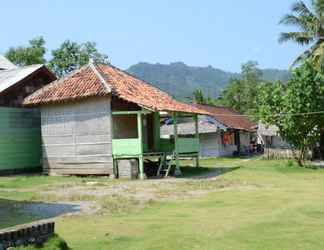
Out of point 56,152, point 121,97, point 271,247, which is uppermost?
point 121,97

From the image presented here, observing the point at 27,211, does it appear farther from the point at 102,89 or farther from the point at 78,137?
the point at 78,137

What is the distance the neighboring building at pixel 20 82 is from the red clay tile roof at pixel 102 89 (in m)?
1.60

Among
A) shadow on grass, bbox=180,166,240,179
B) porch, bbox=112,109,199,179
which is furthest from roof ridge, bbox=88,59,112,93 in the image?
shadow on grass, bbox=180,166,240,179

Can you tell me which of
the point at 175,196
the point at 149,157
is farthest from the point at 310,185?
the point at 149,157

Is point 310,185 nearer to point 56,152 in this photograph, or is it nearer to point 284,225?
point 284,225

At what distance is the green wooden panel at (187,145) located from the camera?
24859mm

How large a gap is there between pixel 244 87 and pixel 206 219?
59553 mm

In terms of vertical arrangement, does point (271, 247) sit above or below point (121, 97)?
below

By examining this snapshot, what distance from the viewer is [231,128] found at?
4278 cm

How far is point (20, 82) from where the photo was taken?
88.8ft

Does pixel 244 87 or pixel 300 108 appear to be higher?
pixel 244 87

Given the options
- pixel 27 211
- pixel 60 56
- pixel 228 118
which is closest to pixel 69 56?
pixel 60 56

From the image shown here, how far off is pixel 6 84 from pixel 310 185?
15.9m

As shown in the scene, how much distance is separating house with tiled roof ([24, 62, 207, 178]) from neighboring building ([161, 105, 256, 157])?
520 inches
